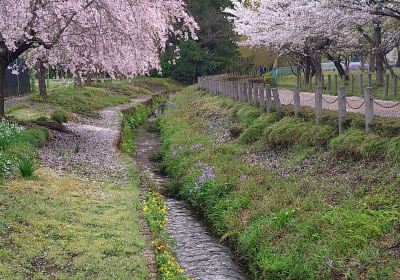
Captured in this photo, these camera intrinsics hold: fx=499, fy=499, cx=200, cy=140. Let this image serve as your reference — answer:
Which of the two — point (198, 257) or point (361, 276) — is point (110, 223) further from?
point (361, 276)

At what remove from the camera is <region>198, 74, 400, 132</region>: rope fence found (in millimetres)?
11125

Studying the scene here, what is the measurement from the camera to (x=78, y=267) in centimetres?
648

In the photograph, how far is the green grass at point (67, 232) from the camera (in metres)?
6.36

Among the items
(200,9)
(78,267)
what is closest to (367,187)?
(78,267)

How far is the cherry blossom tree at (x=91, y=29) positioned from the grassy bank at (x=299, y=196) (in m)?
3.81

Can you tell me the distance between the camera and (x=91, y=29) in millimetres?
15344

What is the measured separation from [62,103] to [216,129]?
1147 cm

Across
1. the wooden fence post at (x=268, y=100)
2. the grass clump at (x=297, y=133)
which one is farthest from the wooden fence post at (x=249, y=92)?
the grass clump at (x=297, y=133)

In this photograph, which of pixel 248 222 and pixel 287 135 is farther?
pixel 287 135

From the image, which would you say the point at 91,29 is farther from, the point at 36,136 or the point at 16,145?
the point at 16,145

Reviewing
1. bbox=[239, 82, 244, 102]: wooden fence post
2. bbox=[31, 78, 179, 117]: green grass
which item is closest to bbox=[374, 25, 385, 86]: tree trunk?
bbox=[239, 82, 244, 102]: wooden fence post

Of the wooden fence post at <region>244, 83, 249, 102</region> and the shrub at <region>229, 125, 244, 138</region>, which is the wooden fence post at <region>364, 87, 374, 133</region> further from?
the wooden fence post at <region>244, 83, 249, 102</region>

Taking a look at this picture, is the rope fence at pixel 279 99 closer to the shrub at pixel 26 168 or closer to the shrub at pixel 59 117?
the shrub at pixel 26 168

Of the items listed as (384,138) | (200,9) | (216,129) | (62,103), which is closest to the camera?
(384,138)
